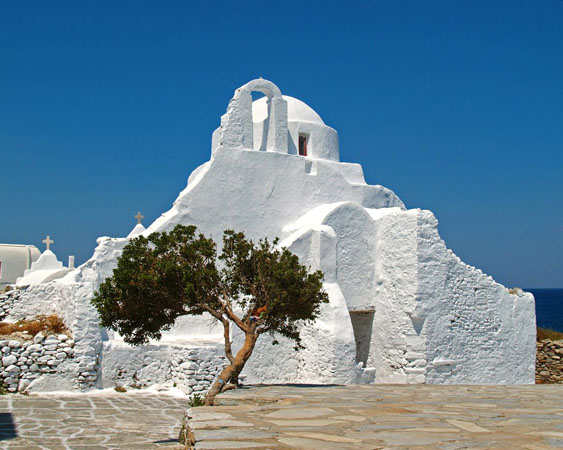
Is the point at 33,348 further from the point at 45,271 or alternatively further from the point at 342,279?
the point at 45,271

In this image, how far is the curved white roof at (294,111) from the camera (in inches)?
718

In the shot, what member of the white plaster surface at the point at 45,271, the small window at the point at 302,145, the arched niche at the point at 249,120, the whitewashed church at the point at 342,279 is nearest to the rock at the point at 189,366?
the whitewashed church at the point at 342,279

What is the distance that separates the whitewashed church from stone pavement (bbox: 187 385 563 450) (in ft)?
22.0

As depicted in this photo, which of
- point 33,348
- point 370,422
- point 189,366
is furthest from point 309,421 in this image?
point 33,348

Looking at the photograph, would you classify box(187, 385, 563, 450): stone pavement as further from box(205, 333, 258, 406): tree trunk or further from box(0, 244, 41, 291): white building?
box(0, 244, 41, 291): white building

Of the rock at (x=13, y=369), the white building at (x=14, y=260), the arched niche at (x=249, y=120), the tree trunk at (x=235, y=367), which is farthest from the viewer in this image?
the white building at (x=14, y=260)

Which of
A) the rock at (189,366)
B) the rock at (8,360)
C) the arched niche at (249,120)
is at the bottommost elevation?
the rock at (8,360)

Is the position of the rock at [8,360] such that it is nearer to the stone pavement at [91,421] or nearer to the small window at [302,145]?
the stone pavement at [91,421]

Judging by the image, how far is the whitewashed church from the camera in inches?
566

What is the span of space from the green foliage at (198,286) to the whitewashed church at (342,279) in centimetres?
401

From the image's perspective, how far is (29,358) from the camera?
1198 cm

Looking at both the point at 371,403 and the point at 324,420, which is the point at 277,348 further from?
the point at 324,420

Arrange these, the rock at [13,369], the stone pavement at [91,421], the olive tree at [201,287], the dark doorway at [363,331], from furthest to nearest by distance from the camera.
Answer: the dark doorway at [363,331] < the rock at [13,369] < the olive tree at [201,287] < the stone pavement at [91,421]

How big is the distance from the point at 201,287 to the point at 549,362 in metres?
14.0
